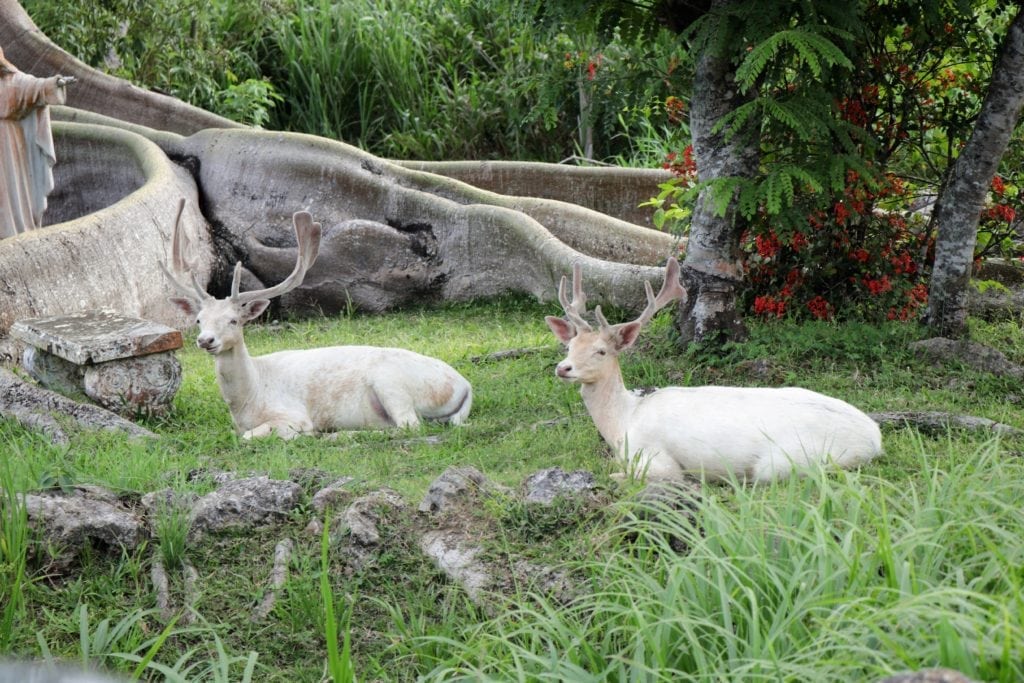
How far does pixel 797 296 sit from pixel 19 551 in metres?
5.73

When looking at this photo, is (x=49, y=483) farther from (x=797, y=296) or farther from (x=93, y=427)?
(x=797, y=296)

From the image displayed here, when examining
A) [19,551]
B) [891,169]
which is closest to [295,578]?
[19,551]

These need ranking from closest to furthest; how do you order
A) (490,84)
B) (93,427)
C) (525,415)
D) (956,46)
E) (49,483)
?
(49,483) < (93,427) < (525,415) < (956,46) < (490,84)

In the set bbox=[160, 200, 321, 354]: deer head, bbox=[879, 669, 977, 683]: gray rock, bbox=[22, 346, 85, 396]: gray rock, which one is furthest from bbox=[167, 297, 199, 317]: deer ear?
bbox=[879, 669, 977, 683]: gray rock

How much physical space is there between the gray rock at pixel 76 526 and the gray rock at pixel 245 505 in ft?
0.81

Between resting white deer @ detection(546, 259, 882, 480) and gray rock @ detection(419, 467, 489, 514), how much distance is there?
647mm

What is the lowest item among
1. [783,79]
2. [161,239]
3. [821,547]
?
[161,239]

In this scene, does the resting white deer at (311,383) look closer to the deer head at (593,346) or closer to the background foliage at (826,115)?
the deer head at (593,346)

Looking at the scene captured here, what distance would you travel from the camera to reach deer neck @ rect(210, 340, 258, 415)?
24.1ft

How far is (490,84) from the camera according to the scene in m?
15.7

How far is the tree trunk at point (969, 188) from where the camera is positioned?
7598 millimetres

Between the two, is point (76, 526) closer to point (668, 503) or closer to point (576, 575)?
point (576, 575)

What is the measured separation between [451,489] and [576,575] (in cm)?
76

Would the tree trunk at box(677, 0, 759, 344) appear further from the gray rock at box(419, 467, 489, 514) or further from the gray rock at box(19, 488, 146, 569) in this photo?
→ the gray rock at box(19, 488, 146, 569)
